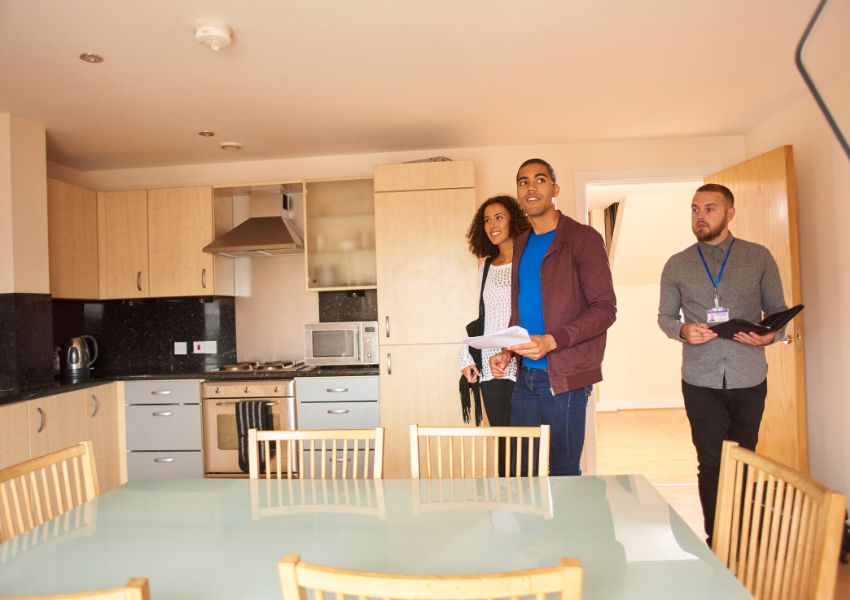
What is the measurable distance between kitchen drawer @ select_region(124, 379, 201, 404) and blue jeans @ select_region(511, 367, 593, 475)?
259 centimetres

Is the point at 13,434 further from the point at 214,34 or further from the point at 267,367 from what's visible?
the point at 214,34

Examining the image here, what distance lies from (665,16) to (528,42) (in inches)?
21.1

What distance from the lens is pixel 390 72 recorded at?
272 centimetres

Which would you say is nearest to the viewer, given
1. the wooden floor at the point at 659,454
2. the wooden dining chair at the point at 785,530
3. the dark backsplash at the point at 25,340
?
the wooden dining chair at the point at 785,530

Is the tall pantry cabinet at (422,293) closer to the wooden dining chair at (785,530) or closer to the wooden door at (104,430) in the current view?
the wooden door at (104,430)

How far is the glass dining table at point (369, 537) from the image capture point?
0.98m

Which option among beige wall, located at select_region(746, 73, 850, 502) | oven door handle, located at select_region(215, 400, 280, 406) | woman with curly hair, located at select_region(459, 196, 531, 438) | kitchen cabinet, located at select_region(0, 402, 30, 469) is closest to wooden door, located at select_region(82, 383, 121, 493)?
kitchen cabinet, located at select_region(0, 402, 30, 469)

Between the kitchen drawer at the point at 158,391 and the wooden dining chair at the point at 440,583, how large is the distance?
3.33 metres

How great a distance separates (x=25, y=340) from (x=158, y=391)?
843 millimetres

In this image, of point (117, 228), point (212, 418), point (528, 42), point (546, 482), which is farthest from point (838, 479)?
point (117, 228)

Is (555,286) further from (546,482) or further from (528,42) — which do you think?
(528,42)

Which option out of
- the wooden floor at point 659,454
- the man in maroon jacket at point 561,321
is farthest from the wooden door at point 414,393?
the man in maroon jacket at point 561,321

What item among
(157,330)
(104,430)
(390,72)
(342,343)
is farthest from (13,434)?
(390,72)

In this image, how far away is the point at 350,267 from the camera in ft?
13.1
